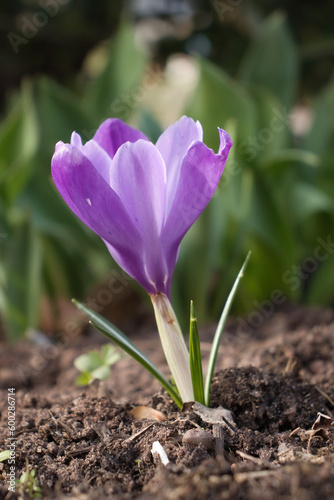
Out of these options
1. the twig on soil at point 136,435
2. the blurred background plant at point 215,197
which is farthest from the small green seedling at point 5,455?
the blurred background plant at point 215,197

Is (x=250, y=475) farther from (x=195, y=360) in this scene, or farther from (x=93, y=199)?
(x=93, y=199)

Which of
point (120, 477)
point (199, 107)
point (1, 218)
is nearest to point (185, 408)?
point (120, 477)

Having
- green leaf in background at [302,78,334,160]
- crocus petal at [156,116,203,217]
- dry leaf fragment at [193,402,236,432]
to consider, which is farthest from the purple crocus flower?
green leaf in background at [302,78,334,160]

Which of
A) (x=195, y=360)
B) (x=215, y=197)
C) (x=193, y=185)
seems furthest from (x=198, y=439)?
(x=215, y=197)

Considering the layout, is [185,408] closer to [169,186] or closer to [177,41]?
[169,186]

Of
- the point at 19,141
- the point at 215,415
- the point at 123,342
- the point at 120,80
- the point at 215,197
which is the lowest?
the point at 215,415
